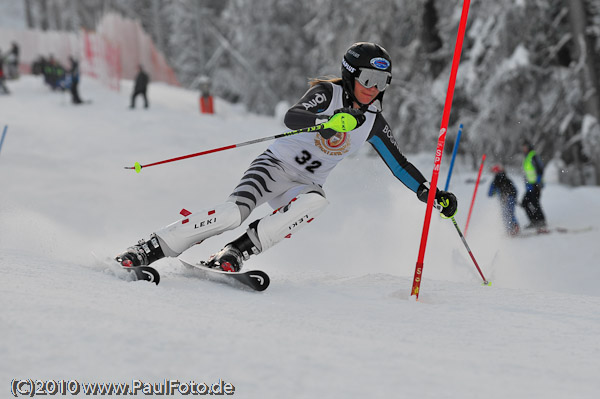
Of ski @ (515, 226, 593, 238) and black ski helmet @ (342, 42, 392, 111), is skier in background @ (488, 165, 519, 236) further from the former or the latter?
black ski helmet @ (342, 42, 392, 111)

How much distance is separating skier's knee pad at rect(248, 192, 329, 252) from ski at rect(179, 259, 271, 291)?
0.30m

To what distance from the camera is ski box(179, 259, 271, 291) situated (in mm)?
3680

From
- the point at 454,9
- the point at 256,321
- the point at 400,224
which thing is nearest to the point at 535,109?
the point at 454,9

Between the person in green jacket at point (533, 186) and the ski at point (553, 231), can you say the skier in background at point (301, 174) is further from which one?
the person in green jacket at point (533, 186)

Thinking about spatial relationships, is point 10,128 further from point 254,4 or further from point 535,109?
point 254,4

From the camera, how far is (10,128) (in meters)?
14.6

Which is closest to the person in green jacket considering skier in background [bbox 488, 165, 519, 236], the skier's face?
skier in background [bbox 488, 165, 519, 236]

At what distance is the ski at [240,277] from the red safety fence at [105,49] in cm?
2112

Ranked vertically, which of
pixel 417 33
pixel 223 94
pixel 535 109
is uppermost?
pixel 417 33

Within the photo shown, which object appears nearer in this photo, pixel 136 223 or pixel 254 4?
pixel 136 223

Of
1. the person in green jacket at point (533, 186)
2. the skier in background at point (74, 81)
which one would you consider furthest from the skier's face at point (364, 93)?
the skier in background at point (74, 81)

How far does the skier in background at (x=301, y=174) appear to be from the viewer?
12.9 ft

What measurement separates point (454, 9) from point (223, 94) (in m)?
24.2

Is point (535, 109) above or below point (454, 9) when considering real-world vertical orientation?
below
